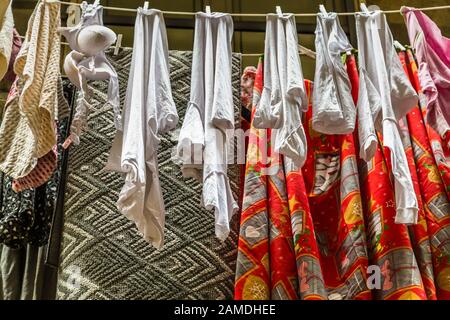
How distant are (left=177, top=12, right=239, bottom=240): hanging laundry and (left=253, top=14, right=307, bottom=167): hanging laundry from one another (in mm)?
92

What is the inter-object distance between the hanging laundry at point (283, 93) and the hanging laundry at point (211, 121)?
0.09 m

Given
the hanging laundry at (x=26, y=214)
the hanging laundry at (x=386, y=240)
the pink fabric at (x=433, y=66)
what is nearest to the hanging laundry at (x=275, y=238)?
the hanging laundry at (x=386, y=240)

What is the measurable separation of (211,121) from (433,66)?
0.61 meters

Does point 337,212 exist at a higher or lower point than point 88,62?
lower

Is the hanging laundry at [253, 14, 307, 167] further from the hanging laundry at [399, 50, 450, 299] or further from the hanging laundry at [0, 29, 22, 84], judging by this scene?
the hanging laundry at [0, 29, 22, 84]

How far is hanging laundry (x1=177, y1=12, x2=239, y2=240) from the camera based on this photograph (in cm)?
154

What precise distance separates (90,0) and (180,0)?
0.37 metres

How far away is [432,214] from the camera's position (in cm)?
179

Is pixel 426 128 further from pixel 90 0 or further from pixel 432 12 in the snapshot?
pixel 90 0

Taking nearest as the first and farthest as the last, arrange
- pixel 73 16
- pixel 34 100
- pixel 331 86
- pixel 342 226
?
1. pixel 34 100
2. pixel 331 86
3. pixel 342 226
4. pixel 73 16

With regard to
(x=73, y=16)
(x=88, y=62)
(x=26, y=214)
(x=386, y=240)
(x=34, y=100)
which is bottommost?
(x=386, y=240)

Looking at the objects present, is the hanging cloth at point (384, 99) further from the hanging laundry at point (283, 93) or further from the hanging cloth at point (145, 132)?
the hanging cloth at point (145, 132)


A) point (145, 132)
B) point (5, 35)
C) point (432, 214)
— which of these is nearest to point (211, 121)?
point (145, 132)

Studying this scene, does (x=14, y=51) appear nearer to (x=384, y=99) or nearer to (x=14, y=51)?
(x=14, y=51)
